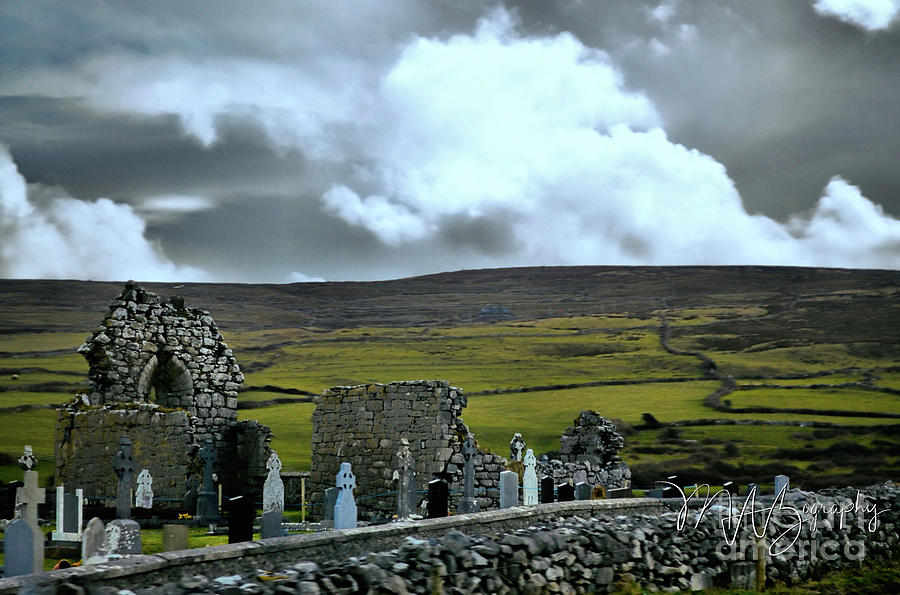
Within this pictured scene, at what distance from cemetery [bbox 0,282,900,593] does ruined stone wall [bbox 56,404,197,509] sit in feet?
0.11

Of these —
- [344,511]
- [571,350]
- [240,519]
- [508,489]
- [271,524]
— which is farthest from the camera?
[571,350]

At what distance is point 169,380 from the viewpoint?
89.7 feet

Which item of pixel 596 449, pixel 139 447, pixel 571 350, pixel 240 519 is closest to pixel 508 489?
pixel 240 519

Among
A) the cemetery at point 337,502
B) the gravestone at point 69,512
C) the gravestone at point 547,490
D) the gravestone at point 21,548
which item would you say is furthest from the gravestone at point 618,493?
the gravestone at point 21,548

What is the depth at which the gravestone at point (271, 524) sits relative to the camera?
1332 centimetres

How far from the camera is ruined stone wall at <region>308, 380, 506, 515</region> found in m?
24.6

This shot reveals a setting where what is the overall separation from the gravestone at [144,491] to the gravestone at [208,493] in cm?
115

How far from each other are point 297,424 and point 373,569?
5116cm

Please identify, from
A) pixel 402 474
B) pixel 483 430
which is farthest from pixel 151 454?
pixel 483 430

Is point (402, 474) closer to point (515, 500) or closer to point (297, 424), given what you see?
point (515, 500)

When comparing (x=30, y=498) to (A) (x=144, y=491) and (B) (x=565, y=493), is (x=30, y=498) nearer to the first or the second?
(A) (x=144, y=491)

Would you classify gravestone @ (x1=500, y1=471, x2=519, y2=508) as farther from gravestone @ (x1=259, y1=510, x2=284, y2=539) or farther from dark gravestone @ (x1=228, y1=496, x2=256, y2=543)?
dark gravestone @ (x1=228, y1=496, x2=256, y2=543)

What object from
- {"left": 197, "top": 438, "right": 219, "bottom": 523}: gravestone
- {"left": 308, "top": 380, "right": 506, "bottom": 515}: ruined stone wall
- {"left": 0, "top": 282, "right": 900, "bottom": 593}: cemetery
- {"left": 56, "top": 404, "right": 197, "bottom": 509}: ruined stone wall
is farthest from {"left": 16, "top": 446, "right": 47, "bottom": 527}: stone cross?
{"left": 308, "top": 380, "right": 506, "bottom": 515}: ruined stone wall

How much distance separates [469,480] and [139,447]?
810 centimetres
